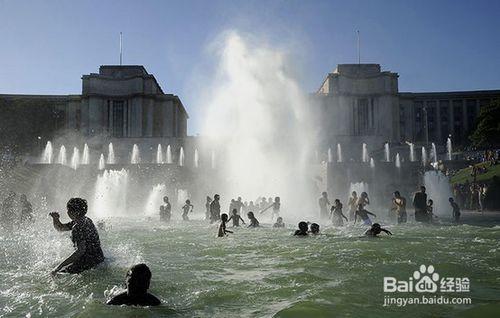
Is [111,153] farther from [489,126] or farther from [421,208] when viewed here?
[421,208]

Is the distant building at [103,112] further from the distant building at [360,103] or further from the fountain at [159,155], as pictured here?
the distant building at [360,103]

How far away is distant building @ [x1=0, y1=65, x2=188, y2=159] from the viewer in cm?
8162

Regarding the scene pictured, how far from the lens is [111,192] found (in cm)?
3416

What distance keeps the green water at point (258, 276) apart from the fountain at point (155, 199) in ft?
65.9

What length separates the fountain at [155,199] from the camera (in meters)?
33.1

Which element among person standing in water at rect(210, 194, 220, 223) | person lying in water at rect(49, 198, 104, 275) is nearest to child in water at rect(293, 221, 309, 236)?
person lying in water at rect(49, 198, 104, 275)

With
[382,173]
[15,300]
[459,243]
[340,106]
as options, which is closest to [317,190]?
[382,173]

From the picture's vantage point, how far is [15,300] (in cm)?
589

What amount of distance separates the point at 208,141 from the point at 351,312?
54.7m

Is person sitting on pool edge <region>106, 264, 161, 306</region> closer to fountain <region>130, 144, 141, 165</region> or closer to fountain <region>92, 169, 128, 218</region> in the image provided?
fountain <region>92, 169, 128, 218</region>

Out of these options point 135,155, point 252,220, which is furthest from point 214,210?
point 135,155

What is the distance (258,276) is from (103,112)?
80.4m

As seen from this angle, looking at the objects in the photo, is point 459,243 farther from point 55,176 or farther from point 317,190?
point 55,176

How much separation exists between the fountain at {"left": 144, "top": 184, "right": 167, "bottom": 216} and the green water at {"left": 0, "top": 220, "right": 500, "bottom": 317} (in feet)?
65.9
